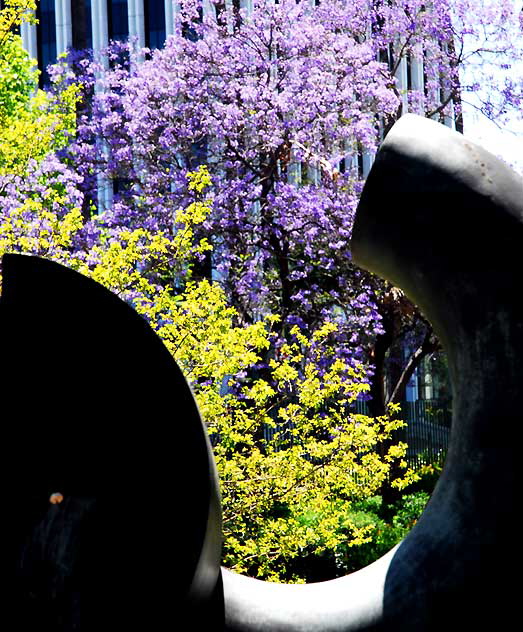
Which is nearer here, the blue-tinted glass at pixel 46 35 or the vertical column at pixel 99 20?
the vertical column at pixel 99 20

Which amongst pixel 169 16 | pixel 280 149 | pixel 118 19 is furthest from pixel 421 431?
pixel 118 19

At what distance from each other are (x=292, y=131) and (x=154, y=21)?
18866 millimetres

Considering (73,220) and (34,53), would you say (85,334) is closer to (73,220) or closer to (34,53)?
(73,220)

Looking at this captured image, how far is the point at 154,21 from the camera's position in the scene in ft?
106

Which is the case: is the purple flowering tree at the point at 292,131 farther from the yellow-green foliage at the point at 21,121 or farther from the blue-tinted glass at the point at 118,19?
the blue-tinted glass at the point at 118,19

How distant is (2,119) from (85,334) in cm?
976

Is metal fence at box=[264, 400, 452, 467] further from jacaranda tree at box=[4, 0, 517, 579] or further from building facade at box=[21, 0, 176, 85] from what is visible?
building facade at box=[21, 0, 176, 85]

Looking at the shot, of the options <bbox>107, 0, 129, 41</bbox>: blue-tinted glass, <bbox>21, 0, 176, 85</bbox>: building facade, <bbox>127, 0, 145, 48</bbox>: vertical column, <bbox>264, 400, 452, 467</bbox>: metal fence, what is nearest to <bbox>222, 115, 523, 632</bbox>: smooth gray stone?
<bbox>264, 400, 452, 467</bbox>: metal fence

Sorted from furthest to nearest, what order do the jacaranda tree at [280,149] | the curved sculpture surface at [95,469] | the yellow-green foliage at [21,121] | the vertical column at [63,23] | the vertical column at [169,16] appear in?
1. the vertical column at [63,23]
2. the vertical column at [169,16]
3. the jacaranda tree at [280,149]
4. the yellow-green foliage at [21,121]
5. the curved sculpture surface at [95,469]

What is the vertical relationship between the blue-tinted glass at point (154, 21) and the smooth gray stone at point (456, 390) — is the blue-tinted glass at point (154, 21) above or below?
above

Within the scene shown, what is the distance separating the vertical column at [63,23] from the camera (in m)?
32.0

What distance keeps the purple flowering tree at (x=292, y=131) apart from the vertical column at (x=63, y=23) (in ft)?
53.6

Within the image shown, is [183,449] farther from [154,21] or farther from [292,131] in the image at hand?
[154,21]

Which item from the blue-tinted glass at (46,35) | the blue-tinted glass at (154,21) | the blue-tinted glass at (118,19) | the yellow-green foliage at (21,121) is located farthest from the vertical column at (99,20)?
the yellow-green foliage at (21,121)
